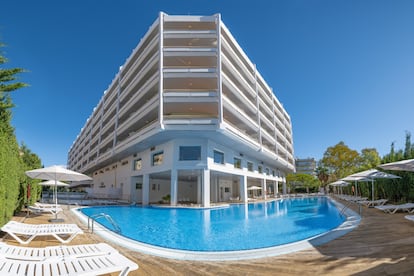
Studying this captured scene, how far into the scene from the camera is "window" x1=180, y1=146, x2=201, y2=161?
22869 mm

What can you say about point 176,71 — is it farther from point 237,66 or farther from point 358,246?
point 358,246

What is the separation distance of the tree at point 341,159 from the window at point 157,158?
34794mm

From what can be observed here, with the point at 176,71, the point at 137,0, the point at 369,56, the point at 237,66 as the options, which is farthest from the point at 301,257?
the point at 237,66

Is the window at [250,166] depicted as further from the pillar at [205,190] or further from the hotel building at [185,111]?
the pillar at [205,190]

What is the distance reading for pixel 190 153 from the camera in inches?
907

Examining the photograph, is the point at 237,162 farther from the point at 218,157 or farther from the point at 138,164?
the point at 138,164

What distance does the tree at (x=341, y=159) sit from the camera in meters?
43.1

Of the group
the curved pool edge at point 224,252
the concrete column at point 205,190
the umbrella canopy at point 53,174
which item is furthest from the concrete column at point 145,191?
the curved pool edge at point 224,252

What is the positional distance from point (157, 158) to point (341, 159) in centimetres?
3579

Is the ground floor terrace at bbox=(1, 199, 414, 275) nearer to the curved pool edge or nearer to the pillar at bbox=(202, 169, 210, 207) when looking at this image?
the curved pool edge

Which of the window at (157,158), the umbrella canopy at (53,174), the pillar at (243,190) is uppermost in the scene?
the window at (157,158)

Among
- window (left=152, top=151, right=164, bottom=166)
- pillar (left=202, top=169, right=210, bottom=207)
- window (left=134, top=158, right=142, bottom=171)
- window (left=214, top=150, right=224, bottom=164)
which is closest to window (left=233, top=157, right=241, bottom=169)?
window (left=214, top=150, right=224, bottom=164)

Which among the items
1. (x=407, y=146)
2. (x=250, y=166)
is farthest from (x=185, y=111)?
(x=407, y=146)

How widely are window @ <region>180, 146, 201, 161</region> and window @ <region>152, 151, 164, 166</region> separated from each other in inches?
113
